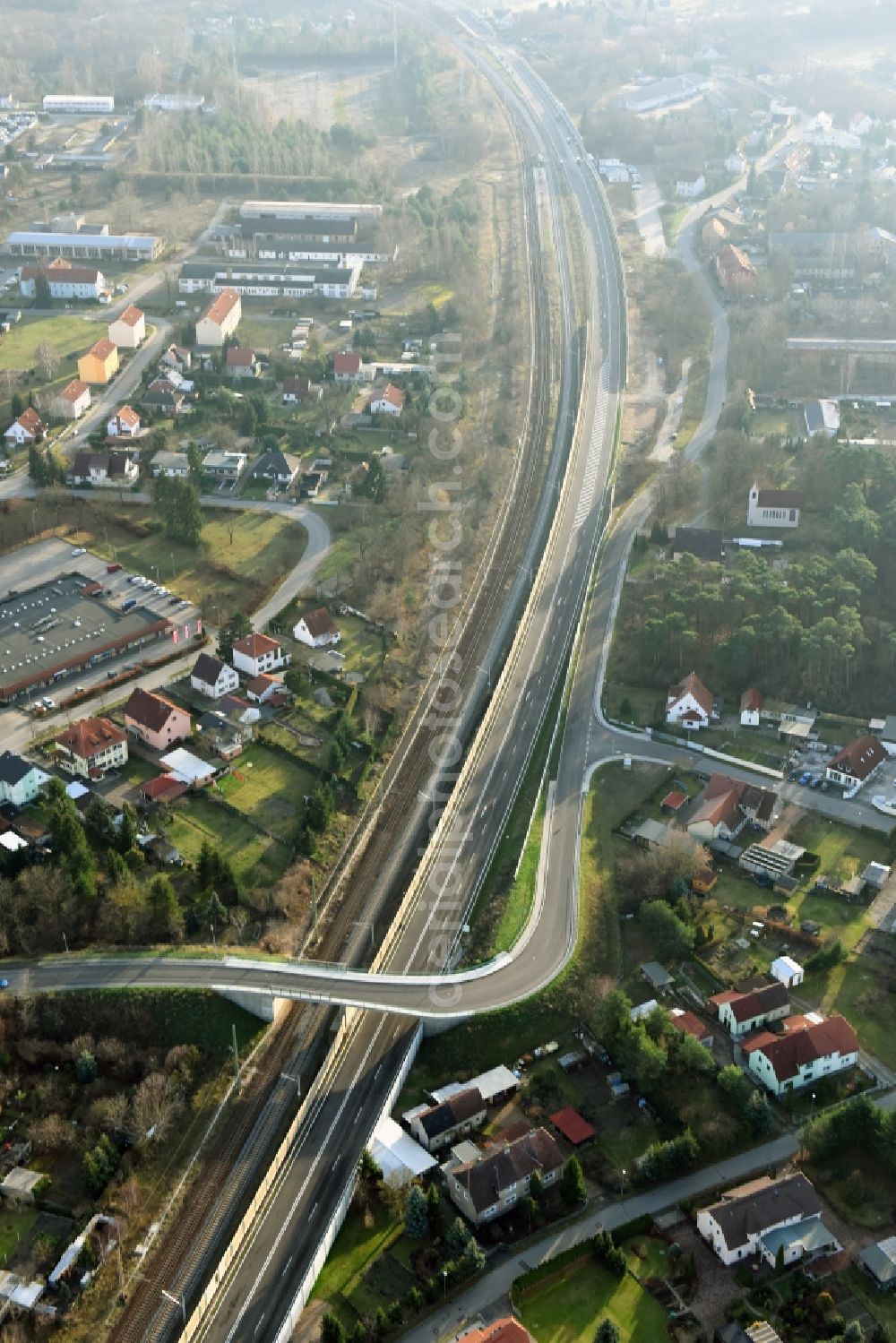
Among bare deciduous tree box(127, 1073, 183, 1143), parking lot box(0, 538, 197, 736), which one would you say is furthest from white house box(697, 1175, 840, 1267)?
parking lot box(0, 538, 197, 736)

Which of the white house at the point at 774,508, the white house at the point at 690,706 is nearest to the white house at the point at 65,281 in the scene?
the white house at the point at 774,508

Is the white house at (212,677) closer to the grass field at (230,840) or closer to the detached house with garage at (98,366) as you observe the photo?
the grass field at (230,840)

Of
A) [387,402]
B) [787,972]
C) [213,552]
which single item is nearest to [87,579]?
[213,552]

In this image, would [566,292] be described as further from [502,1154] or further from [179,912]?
[502,1154]

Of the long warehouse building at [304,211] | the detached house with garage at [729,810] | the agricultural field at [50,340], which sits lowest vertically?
the detached house with garage at [729,810]

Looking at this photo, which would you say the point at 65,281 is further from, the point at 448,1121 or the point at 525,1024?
the point at 448,1121

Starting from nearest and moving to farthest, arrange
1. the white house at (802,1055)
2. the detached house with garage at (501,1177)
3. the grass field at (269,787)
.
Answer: the detached house with garage at (501,1177)
the white house at (802,1055)
the grass field at (269,787)

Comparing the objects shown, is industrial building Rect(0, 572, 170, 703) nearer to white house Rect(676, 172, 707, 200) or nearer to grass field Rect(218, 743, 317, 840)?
grass field Rect(218, 743, 317, 840)

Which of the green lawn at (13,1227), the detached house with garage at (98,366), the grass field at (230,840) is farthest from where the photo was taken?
the detached house with garage at (98,366)
